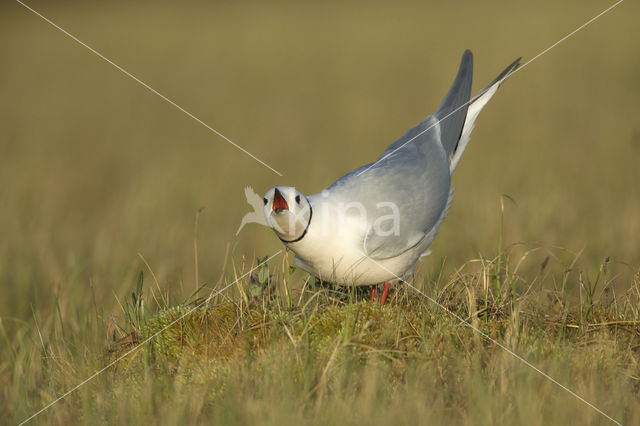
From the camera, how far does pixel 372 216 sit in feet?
11.7

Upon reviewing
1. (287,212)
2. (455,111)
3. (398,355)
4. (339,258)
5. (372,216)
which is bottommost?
(398,355)

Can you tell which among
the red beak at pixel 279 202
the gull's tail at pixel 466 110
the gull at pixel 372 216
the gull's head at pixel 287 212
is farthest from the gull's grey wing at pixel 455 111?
the red beak at pixel 279 202

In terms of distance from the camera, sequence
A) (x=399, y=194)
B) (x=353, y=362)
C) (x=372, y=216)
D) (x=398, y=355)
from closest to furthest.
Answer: (x=353, y=362)
(x=398, y=355)
(x=372, y=216)
(x=399, y=194)

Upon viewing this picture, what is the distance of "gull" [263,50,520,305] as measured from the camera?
323cm

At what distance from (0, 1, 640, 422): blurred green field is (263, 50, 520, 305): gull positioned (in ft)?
1.25

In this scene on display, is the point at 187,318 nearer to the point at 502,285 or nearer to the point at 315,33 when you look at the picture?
the point at 502,285

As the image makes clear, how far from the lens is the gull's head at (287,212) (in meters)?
3.05

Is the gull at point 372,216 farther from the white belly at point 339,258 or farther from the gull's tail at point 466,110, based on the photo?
the gull's tail at point 466,110

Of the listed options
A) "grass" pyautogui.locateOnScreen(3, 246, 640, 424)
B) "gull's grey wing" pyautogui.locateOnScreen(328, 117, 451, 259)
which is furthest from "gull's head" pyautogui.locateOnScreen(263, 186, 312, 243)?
"gull's grey wing" pyautogui.locateOnScreen(328, 117, 451, 259)

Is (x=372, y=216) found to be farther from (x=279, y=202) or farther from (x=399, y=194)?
(x=279, y=202)

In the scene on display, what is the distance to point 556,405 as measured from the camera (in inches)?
91.3

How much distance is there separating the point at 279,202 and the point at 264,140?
288 inches

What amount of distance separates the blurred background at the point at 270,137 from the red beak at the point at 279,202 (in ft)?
3.82

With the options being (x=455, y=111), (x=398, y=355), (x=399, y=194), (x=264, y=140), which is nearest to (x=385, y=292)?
(x=399, y=194)
